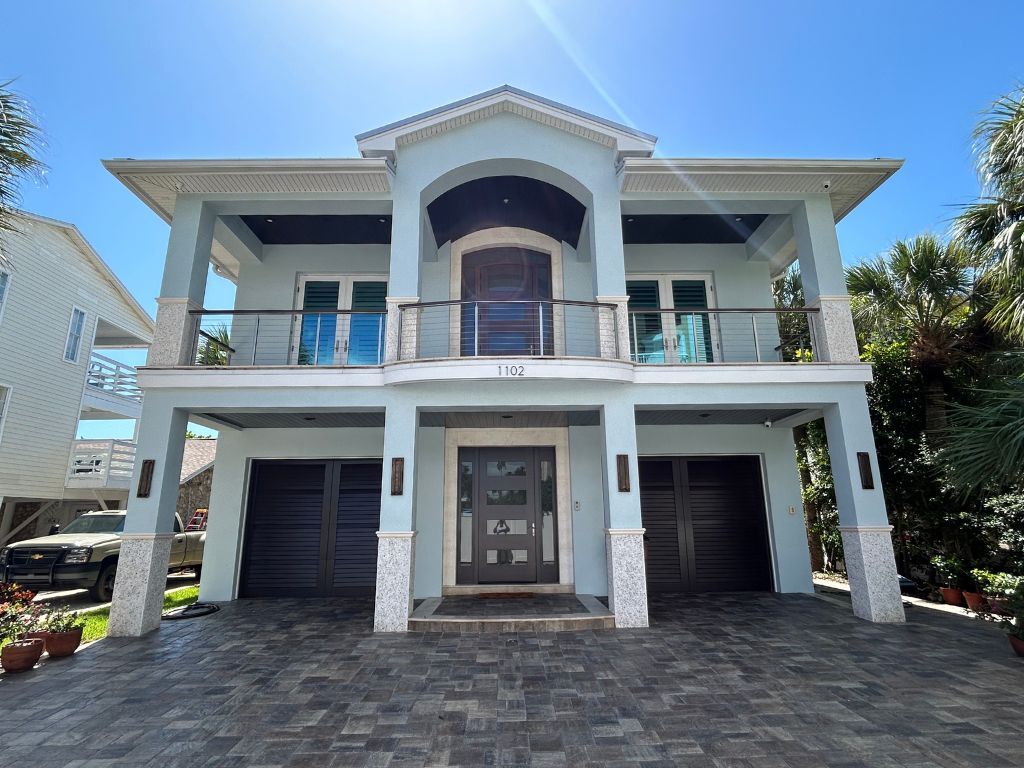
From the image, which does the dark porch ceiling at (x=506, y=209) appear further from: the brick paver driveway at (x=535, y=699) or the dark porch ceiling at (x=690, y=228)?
the brick paver driveway at (x=535, y=699)

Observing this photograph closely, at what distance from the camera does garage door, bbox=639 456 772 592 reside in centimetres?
948

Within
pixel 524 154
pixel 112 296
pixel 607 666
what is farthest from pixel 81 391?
pixel 607 666

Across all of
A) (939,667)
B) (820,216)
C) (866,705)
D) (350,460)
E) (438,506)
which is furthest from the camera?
(350,460)

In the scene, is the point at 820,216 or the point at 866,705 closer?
the point at 866,705

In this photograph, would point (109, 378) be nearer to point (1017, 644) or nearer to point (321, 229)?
point (321, 229)

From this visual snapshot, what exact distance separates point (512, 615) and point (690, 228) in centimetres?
749

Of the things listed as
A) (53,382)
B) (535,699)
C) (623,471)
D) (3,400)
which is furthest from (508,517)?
(53,382)

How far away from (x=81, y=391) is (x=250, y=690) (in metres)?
14.3

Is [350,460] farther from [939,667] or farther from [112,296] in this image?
[112,296]

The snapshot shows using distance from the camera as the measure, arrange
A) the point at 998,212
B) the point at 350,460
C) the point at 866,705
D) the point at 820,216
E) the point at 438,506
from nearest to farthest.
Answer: the point at 866,705
the point at 998,212
the point at 820,216
the point at 438,506
the point at 350,460

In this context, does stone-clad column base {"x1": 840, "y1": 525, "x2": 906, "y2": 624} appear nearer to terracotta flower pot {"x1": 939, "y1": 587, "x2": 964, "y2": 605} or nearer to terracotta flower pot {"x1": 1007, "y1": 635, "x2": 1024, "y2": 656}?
terracotta flower pot {"x1": 1007, "y1": 635, "x2": 1024, "y2": 656}

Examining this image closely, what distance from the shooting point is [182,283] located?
7.72 meters

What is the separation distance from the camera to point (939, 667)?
5.18 meters

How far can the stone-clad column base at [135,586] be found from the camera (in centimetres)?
679
